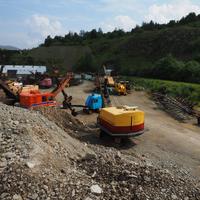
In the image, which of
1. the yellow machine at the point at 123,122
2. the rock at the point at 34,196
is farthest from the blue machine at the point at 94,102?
the rock at the point at 34,196

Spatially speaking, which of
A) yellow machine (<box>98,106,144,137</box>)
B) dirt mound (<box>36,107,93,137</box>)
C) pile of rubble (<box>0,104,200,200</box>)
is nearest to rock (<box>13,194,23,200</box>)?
pile of rubble (<box>0,104,200,200</box>)

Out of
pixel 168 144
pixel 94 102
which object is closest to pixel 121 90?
pixel 94 102

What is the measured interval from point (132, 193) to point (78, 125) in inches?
342

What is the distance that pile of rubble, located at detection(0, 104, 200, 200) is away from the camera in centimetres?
604

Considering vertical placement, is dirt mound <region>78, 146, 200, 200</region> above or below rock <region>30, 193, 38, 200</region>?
below

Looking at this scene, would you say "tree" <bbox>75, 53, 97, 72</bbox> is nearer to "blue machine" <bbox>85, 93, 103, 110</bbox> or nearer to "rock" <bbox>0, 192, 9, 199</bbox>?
"blue machine" <bbox>85, 93, 103, 110</bbox>

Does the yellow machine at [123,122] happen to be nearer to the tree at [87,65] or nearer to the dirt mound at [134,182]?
the dirt mound at [134,182]

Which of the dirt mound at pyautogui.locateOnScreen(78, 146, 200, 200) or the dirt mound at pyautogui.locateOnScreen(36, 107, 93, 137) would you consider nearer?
the dirt mound at pyautogui.locateOnScreen(78, 146, 200, 200)

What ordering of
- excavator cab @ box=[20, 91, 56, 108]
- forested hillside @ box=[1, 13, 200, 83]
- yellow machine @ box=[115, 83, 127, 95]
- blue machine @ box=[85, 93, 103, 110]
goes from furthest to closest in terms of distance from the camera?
forested hillside @ box=[1, 13, 200, 83]
yellow machine @ box=[115, 83, 127, 95]
blue machine @ box=[85, 93, 103, 110]
excavator cab @ box=[20, 91, 56, 108]

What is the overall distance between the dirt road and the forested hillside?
1994cm

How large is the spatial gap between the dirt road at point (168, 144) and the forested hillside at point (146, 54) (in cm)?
1994

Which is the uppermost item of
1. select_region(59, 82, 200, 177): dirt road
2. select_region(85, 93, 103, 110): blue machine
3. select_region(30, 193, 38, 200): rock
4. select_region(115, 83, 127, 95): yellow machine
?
select_region(30, 193, 38, 200): rock

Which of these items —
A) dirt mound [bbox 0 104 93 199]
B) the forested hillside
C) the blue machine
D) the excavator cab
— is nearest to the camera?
dirt mound [bbox 0 104 93 199]

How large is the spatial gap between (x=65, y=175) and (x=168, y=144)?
7778 mm
